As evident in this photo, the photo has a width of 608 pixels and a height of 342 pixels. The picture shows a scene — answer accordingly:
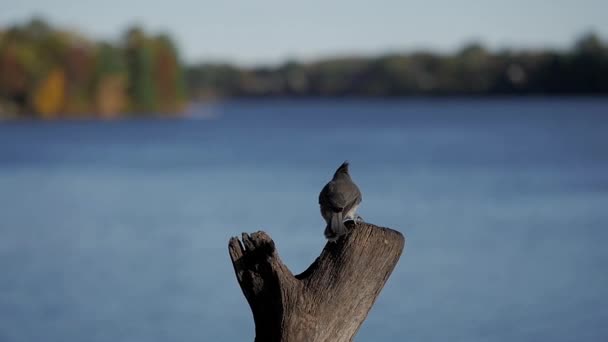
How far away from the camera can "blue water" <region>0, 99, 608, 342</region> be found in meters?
14.4

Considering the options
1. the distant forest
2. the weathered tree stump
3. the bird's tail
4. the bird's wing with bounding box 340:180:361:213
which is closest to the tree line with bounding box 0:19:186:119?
the distant forest

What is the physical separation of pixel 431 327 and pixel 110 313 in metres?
4.76

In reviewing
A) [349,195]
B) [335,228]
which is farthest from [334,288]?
[349,195]

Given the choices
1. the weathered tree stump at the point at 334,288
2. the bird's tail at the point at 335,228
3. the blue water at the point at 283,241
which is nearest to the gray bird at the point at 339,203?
the bird's tail at the point at 335,228

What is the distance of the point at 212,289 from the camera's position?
53.3 feet

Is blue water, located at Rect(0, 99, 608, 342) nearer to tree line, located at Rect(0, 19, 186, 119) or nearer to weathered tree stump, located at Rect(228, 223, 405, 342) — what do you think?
weathered tree stump, located at Rect(228, 223, 405, 342)

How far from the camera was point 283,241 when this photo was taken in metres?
20.3

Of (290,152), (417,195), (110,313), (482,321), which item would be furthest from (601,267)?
(290,152)

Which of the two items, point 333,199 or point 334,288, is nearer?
point 334,288

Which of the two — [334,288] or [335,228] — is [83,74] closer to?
[335,228]

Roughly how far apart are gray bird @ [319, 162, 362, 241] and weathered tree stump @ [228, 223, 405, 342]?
0.38 metres

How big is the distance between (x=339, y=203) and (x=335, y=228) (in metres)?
0.47

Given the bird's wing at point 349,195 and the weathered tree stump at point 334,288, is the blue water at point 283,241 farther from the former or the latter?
the weathered tree stump at point 334,288

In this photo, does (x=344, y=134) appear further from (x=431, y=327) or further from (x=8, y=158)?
(x=431, y=327)
